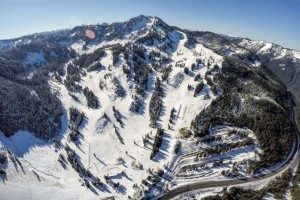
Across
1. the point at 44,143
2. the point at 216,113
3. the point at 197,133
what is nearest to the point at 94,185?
the point at 44,143

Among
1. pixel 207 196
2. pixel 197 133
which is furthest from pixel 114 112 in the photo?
pixel 207 196

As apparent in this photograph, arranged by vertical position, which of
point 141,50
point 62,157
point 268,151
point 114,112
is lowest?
point 62,157

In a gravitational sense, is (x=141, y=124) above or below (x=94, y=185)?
above

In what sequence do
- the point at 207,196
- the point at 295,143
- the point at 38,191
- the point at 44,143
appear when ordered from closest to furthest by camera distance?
the point at 207,196 < the point at 38,191 < the point at 295,143 < the point at 44,143

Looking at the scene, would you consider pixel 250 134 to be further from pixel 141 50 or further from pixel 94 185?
pixel 141 50

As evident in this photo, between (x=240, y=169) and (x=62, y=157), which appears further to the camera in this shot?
(x=62, y=157)

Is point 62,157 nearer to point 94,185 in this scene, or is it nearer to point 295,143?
point 94,185

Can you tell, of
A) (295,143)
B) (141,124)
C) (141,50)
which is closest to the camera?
(295,143)
